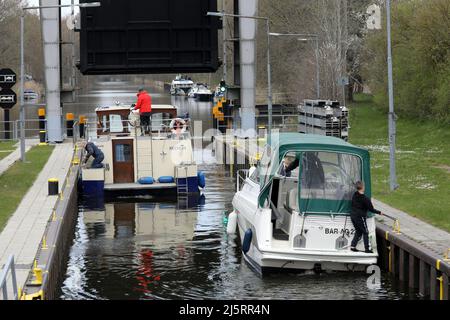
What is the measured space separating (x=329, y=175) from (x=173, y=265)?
13.5 ft

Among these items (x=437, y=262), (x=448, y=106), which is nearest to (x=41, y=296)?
(x=437, y=262)

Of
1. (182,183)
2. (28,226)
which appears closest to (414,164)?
(182,183)

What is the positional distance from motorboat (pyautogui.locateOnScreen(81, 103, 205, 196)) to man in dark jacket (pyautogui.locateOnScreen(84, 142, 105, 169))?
0.74 feet

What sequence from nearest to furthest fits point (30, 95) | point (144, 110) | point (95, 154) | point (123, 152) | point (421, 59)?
point (95, 154) → point (123, 152) → point (144, 110) → point (421, 59) → point (30, 95)

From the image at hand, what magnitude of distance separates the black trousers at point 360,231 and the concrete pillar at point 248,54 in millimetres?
24153

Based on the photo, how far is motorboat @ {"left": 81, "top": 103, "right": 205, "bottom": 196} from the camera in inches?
1361

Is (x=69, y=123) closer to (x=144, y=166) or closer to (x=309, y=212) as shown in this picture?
(x=144, y=166)

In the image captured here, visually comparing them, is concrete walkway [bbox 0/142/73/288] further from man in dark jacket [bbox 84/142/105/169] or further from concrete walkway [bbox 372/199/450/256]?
concrete walkway [bbox 372/199/450/256]

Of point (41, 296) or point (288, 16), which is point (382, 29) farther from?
point (41, 296)

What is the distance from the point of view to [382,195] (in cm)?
2805

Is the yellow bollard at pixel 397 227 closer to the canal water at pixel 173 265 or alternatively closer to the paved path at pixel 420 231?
the paved path at pixel 420 231

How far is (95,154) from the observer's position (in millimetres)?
34156

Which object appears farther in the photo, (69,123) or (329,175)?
(69,123)

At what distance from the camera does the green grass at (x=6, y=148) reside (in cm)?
4284
